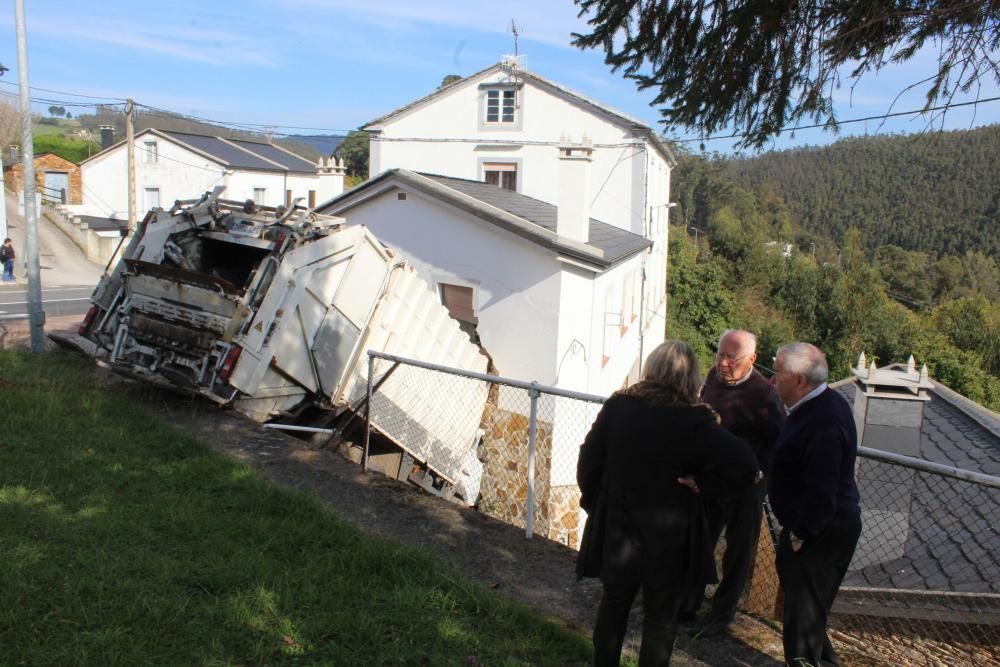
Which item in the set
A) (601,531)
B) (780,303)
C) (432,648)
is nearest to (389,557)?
(432,648)

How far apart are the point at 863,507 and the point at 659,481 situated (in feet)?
11.3

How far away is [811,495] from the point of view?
3.17 m

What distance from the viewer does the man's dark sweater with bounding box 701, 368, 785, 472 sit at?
12.9 feet

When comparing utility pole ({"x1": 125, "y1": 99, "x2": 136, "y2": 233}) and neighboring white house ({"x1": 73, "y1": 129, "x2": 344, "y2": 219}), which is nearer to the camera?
utility pole ({"x1": 125, "y1": 99, "x2": 136, "y2": 233})

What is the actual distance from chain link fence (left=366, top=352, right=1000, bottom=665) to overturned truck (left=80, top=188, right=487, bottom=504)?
7 cm

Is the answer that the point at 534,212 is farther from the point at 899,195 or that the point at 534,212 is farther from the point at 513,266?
the point at 899,195

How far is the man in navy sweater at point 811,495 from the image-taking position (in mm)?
3162

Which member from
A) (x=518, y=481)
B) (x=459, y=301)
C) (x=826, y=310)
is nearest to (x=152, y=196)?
(x=459, y=301)

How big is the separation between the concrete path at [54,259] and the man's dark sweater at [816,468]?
25672mm

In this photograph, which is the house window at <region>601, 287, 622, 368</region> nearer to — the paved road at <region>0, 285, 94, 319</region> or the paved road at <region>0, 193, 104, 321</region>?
the paved road at <region>0, 193, 104, 321</region>

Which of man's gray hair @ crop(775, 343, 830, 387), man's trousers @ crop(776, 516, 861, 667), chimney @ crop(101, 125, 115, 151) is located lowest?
man's trousers @ crop(776, 516, 861, 667)

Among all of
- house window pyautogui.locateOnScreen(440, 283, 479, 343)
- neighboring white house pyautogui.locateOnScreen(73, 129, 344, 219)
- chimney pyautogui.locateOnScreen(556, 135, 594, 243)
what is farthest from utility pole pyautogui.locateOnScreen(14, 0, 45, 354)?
neighboring white house pyautogui.locateOnScreen(73, 129, 344, 219)

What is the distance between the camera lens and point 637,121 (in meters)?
22.4

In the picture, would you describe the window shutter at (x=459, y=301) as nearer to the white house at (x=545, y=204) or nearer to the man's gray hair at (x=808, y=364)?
the white house at (x=545, y=204)
